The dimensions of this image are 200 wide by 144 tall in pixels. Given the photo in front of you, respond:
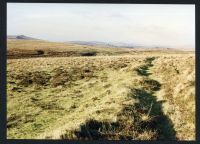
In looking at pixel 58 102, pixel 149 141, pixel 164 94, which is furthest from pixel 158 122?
pixel 58 102

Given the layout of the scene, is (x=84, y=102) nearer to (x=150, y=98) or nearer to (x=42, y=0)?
(x=150, y=98)

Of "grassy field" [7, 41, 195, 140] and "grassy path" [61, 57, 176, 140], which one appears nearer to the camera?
"grassy path" [61, 57, 176, 140]

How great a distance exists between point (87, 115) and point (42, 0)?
215 inches

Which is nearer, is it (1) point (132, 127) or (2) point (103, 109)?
(1) point (132, 127)

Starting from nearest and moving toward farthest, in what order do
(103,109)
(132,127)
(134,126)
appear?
(132,127) → (134,126) → (103,109)

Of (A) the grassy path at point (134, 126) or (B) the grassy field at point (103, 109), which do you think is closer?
(A) the grassy path at point (134, 126)

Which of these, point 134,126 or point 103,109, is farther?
point 103,109

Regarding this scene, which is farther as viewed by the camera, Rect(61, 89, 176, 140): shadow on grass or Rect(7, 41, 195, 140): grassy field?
Rect(7, 41, 195, 140): grassy field

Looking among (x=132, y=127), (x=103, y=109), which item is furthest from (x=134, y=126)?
(x=103, y=109)

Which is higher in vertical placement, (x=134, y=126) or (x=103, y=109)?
(x=103, y=109)

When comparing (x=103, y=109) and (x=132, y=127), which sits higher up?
(x=103, y=109)

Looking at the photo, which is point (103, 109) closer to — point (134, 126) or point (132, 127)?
point (134, 126)

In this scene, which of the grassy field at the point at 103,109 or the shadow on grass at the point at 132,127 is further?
the grassy field at the point at 103,109

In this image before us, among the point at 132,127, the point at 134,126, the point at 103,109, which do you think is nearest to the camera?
the point at 132,127
